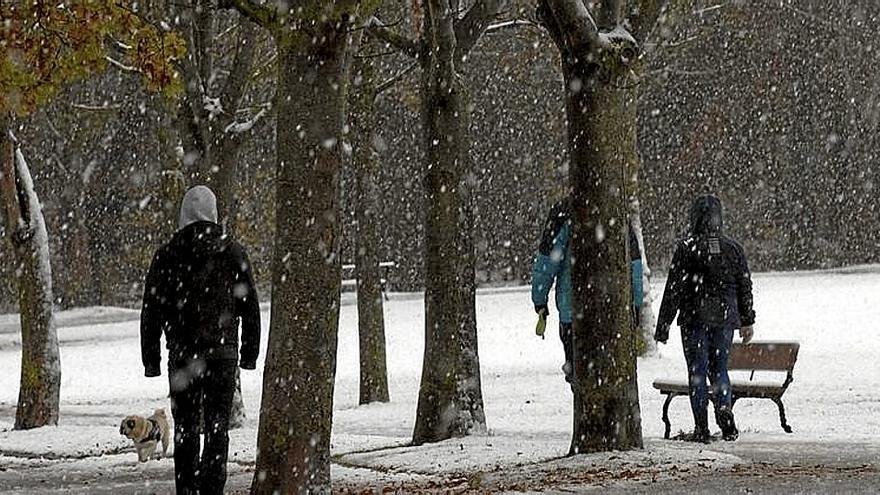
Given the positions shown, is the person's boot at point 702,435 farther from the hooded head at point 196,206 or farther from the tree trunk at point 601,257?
the hooded head at point 196,206

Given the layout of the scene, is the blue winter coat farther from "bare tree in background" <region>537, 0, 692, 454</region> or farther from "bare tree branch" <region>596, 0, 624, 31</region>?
"bare tree branch" <region>596, 0, 624, 31</region>

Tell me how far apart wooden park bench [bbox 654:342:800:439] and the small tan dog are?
15.0 feet

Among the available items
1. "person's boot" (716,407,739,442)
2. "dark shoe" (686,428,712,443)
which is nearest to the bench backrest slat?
"person's boot" (716,407,739,442)

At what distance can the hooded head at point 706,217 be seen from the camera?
1191 centimetres

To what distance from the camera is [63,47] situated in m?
13.9

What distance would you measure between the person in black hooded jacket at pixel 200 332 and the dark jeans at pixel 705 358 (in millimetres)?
4325

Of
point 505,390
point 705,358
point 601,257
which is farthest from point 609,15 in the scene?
point 505,390

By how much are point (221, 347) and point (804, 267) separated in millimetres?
36646

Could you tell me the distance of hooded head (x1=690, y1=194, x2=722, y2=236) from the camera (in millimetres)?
11914

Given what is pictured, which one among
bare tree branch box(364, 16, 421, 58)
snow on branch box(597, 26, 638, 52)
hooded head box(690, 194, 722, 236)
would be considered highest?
bare tree branch box(364, 16, 421, 58)

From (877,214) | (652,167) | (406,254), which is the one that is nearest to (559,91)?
(652,167)

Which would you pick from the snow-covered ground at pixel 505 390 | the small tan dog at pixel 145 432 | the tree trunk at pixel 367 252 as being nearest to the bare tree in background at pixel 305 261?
the snow-covered ground at pixel 505 390

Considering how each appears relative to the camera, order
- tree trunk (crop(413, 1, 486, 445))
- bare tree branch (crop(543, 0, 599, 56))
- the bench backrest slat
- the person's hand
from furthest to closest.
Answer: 1. the bench backrest slat
2. tree trunk (crop(413, 1, 486, 445))
3. the person's hand
4. bare tree branch (crop(543, 0, 599, 56))

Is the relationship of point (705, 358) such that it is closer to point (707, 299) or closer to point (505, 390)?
point (707, 299)
